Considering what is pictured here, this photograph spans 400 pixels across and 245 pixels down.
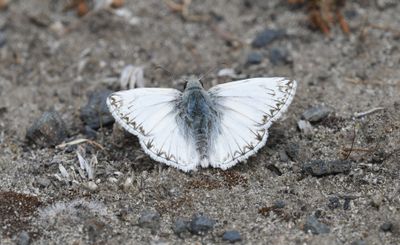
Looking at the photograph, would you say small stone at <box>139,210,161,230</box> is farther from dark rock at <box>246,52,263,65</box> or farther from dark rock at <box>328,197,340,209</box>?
dark rock at <box>246,52,263,65</box>

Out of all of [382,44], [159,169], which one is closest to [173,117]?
[159,169]

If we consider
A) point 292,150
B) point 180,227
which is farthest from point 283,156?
point 180,227

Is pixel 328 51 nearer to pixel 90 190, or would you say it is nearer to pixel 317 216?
pixel 317 216

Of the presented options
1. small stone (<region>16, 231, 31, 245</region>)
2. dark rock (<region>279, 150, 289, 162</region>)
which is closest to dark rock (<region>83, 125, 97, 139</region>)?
small stone (<region>16, 231, 31, 245</region>)

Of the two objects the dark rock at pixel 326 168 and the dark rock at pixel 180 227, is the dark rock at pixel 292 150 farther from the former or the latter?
the dark rock at pixel 180 227

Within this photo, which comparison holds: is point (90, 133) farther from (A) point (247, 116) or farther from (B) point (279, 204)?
(B) point (279, 204)
